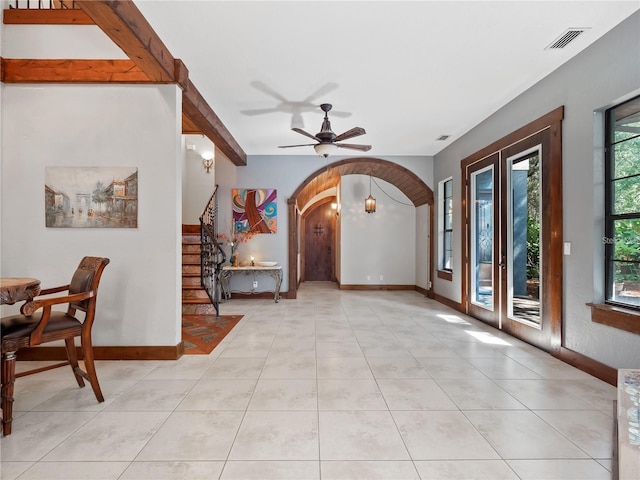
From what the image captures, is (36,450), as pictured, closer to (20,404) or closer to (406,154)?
(20,404)

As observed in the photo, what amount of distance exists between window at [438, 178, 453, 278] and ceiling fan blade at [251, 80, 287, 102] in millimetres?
3741

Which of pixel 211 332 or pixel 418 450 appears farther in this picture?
pixel 211 332

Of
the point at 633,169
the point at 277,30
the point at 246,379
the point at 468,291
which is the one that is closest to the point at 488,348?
the point at 468,291

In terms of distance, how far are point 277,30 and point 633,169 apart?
130 inches

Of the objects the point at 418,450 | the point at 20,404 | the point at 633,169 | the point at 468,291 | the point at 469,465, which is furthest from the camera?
the point at 468,291

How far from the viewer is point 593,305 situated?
118 inches

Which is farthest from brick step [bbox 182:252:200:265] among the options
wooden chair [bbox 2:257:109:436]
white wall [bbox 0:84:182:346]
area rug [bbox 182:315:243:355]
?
wooden chair [bbox 2:257:109:436]

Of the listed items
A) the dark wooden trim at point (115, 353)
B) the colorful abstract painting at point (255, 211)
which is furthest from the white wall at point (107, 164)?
the colorful abstract painting at point (255, 211)

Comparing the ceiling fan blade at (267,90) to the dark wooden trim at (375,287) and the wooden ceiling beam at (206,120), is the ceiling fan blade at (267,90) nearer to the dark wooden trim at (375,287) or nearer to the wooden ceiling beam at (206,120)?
the wooden ceiling beam at (206,120)

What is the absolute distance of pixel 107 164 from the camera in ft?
11.3

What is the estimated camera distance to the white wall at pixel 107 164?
3379mm

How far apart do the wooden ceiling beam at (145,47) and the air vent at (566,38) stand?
143 inches

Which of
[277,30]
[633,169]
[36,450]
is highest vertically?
[277,30]

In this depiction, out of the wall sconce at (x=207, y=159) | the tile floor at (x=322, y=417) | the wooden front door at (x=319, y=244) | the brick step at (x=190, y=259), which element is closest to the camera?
the tile floor at (x=322, y=417)
